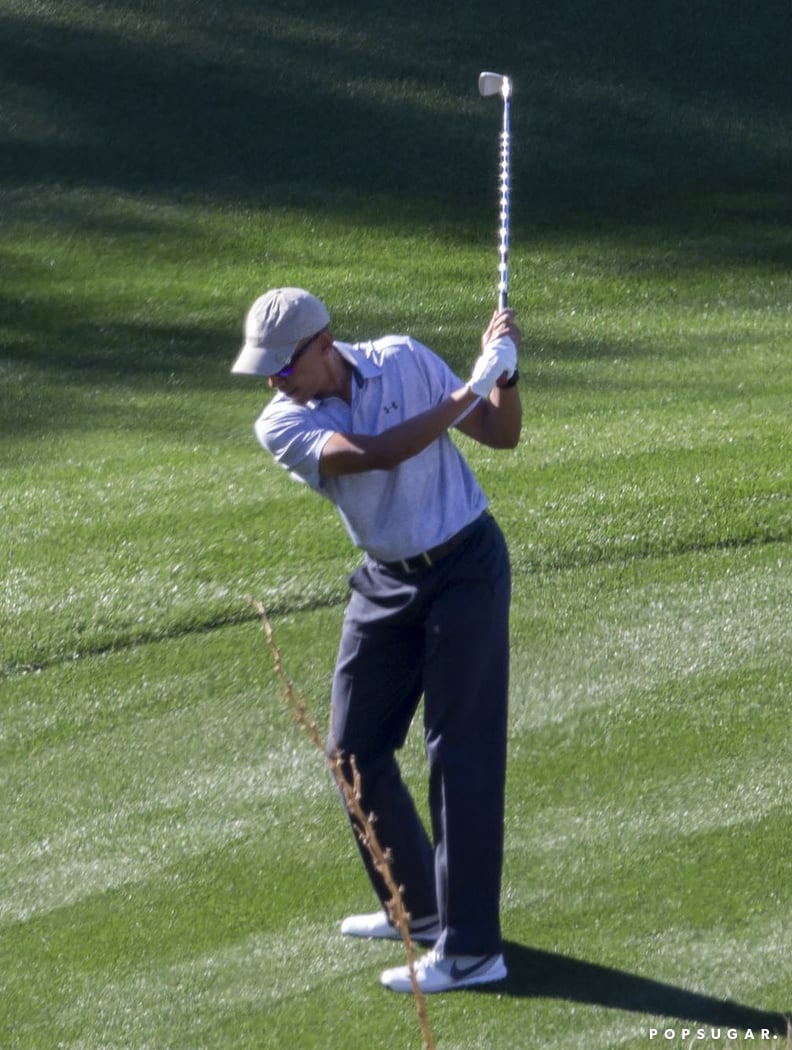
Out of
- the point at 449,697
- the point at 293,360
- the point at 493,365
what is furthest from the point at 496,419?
the point at 449,697

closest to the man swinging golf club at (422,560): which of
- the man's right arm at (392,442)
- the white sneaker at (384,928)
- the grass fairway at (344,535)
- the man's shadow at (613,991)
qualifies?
the man's right arm at (392,442)

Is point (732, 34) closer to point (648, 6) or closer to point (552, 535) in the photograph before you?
point (648, 6)

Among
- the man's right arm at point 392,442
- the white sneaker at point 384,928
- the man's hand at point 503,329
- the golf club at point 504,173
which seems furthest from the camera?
the white sneaker at point 384,928

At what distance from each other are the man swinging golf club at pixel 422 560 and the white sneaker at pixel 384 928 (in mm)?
207

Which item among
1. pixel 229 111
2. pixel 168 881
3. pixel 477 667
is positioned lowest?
pixel 168 881

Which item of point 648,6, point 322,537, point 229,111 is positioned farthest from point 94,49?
point 322,537

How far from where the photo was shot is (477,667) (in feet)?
14.1

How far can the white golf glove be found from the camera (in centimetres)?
425

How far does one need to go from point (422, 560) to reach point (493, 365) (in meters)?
0.54

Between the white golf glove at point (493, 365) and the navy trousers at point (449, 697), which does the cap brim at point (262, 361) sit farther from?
the navy trousers at point (449, 697)

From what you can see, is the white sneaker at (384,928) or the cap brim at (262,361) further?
the white sneaker at (384,928)

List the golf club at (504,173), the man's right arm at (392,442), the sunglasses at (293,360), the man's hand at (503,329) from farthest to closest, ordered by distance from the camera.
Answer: the golf club at (504,173), the man's hand at (503,329), the sunglasses at (293,360), the man's right arm at (392,442)

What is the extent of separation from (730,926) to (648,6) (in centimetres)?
1517

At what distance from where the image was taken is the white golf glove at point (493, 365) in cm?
425
